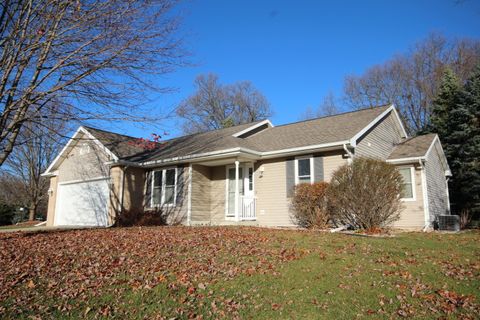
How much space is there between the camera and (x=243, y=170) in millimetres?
15586

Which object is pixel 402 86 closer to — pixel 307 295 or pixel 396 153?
pixel 396 153

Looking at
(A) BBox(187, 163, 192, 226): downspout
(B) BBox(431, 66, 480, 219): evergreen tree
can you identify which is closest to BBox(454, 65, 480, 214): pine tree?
(B) BBox(431, 66, 480, 219): evergreen tree

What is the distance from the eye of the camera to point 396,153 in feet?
51.3

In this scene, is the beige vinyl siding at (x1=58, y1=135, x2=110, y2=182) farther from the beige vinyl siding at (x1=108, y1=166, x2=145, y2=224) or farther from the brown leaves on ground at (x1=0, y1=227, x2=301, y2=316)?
the brown leaves on ground at (x1=0, y1=227, x2=301, y2=316)

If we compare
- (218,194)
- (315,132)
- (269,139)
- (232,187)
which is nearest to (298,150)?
(315,132)

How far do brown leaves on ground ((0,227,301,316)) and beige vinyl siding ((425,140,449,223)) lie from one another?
920 centimetres

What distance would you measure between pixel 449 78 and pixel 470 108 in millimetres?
4096

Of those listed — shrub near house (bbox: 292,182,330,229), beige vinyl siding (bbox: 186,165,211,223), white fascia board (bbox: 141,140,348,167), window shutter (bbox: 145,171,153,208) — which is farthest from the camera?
window shutter (bbox: 145,171,153,208)

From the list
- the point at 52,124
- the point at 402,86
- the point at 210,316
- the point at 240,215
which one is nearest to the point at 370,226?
the point at 240,215

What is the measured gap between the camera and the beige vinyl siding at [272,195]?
45.5ft

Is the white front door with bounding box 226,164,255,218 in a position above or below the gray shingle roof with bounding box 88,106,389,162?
below

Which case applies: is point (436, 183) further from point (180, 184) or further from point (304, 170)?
point (180, 184)

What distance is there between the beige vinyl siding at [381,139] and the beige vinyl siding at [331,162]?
A: 672 millimetres

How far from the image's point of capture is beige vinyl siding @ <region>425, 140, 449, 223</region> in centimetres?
1491
